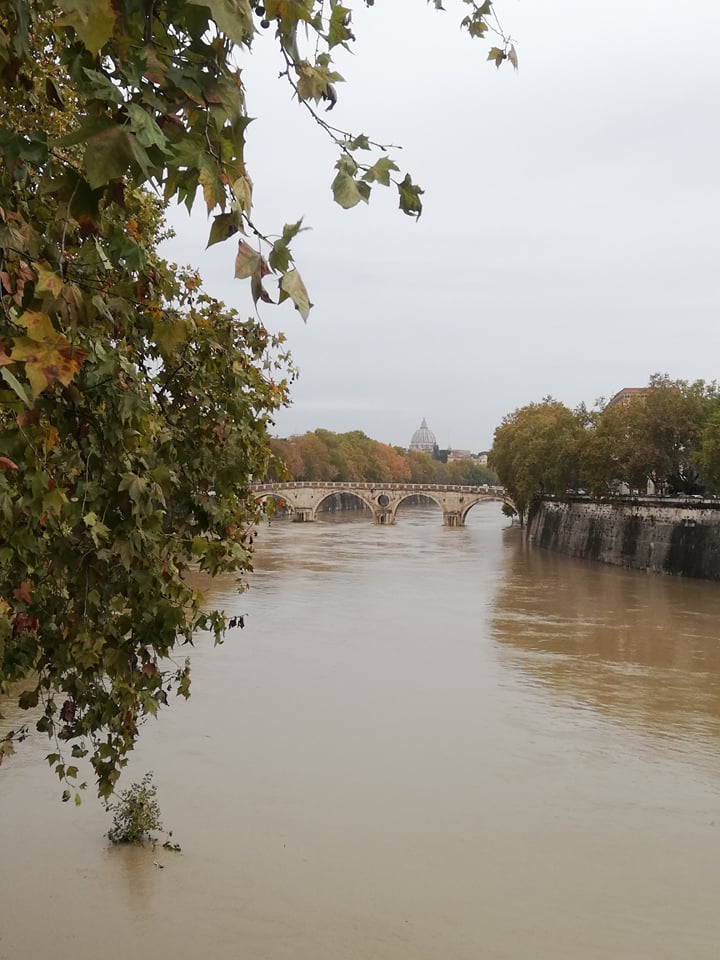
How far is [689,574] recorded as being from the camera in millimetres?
34281

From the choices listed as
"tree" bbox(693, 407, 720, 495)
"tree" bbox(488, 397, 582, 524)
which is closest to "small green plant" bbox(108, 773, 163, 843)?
"tree" bbox(693, 407, 720, 495)

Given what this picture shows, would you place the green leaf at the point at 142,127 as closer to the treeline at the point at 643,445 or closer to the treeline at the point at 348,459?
the treeline at the point at 643,445

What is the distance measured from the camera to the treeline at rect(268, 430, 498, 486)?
84.6 metres

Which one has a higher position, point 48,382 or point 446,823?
point 48,382

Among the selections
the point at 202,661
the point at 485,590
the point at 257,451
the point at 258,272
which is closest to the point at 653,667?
the point at 202,661

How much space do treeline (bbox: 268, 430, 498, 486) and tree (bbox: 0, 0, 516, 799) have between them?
5786cm

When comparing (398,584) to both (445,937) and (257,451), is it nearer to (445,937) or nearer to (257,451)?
(445,937)

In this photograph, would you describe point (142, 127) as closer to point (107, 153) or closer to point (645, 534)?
point (107, 153)

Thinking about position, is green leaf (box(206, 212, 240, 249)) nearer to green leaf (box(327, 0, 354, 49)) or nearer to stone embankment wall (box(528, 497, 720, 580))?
green leaf (box(327, 0, 354, 49))

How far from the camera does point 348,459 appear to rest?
95562 millimetres

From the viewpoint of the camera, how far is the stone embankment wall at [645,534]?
3425cm

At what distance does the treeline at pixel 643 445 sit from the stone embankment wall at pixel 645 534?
1.27 m

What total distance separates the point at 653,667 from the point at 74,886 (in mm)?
13823

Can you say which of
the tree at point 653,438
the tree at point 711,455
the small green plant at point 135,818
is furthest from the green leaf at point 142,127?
the tree at point 653,438
